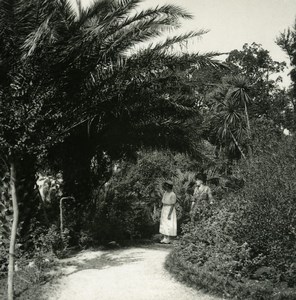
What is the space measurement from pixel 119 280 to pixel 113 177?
16.0ft

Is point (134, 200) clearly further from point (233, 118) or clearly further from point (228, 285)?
point (233, 118)

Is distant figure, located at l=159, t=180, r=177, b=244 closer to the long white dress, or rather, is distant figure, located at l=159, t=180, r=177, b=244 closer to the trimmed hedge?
the long white dress

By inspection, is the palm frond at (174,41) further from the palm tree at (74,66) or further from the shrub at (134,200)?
the shrub at (134,200)

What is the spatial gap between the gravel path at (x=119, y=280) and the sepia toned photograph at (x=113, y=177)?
0.03m

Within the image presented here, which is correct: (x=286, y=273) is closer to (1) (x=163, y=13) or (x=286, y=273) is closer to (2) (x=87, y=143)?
(1) (x=163, y=13)

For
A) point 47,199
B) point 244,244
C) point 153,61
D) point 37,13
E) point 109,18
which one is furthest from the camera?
point 47,199

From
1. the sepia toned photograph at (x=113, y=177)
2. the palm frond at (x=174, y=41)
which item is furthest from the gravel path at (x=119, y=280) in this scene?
the palm frond at (x=174, y=41)

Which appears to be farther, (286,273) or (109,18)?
(109,18)

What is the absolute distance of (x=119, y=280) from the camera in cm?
730

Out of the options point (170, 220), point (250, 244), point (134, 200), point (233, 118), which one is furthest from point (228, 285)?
point (233, 118)

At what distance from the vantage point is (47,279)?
23.8 ft

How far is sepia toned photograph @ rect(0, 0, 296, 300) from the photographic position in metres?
6.61

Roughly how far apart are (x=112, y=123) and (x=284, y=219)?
4743 millimetres

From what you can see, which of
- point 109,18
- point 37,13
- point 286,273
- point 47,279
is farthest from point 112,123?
point 286,273
